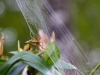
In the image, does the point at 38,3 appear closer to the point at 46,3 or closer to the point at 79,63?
the point at 46,3

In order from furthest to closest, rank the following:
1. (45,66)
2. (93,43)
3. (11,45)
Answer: (11,45) < (93,43) < (45,66)

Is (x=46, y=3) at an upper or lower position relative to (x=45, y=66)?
upper

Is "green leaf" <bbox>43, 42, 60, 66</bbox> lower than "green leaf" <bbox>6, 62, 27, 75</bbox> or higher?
lower

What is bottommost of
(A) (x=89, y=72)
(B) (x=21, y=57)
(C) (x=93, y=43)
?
(C) (x=93, y=43)

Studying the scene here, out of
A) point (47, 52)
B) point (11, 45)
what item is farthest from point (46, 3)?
point (11, 45)

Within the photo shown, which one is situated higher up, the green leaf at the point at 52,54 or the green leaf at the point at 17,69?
the green leaf at the point at 17,69

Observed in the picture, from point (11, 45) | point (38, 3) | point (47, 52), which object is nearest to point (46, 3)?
point (38, 3)

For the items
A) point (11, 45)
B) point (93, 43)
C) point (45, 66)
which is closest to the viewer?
point (45, 66)

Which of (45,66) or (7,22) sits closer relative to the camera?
(45,66)
